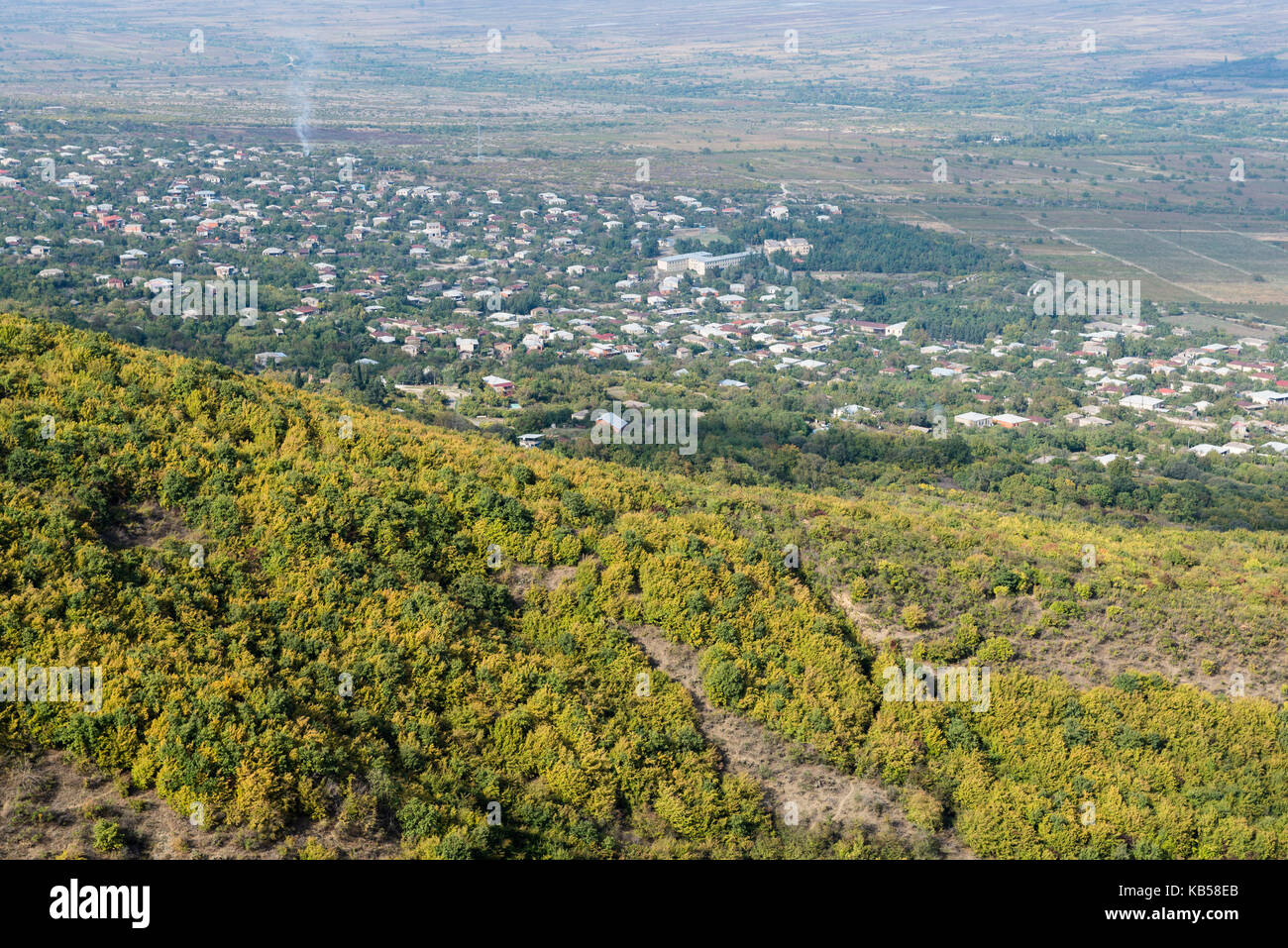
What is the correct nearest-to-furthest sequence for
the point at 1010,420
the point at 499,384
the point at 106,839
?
the point at 106,839 → the point at 499,384 → the point at 1010,420

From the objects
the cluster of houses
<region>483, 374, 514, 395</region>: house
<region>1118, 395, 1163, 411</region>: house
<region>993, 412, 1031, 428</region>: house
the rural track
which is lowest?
the rural track

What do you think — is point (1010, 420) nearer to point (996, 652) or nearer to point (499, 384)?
point (499, 384)

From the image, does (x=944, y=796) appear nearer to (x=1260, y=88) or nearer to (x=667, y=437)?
(x=667, y=437)

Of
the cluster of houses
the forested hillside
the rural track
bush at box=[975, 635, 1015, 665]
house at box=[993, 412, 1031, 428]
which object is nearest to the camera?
the forested hillside

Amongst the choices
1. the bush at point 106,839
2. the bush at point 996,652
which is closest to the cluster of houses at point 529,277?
the bush at point 996,652

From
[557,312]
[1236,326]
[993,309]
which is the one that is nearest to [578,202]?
[557,312]

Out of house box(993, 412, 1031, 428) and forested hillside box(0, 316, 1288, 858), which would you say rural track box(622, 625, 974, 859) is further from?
house box(993, 412, 1031, 428)

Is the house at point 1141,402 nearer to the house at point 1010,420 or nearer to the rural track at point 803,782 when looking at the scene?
the house at point 1010,420

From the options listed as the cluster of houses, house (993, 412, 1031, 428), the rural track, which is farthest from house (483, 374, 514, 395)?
the rural track

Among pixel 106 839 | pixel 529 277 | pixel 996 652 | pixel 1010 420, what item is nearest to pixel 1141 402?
pixel 1010 420
